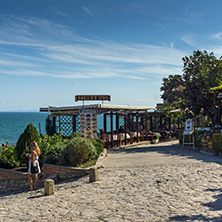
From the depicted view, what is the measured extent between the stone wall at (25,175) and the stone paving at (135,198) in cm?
75

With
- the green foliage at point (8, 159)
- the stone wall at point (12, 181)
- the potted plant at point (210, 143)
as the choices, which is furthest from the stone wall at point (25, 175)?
the potted plant at point (210, 143)

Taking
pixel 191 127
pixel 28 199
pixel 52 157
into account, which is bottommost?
pixel 28 199

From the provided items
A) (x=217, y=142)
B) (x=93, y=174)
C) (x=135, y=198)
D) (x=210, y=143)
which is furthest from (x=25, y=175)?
(x=210, y=143)

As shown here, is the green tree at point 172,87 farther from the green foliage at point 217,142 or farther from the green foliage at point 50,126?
the green foliage at point 50,126

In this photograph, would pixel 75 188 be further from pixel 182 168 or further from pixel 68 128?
pixel 68 128

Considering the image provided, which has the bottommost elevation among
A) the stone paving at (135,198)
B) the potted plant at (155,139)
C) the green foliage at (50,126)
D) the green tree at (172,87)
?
the stone paving at (135,198)

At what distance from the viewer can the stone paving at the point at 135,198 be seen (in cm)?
684

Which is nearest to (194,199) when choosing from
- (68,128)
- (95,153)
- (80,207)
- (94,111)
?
(80,207)

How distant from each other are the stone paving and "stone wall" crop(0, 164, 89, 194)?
0.75 meters

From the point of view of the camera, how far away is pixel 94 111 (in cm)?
1827

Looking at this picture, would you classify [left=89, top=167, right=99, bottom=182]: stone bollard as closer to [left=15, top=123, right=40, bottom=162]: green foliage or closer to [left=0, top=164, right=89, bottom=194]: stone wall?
[left=0, top=164, right=89, bottom=194]: stone wall

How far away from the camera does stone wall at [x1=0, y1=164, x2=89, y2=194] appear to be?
11625 mm

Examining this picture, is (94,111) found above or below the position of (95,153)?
above

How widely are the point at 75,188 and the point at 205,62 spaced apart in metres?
14.9
